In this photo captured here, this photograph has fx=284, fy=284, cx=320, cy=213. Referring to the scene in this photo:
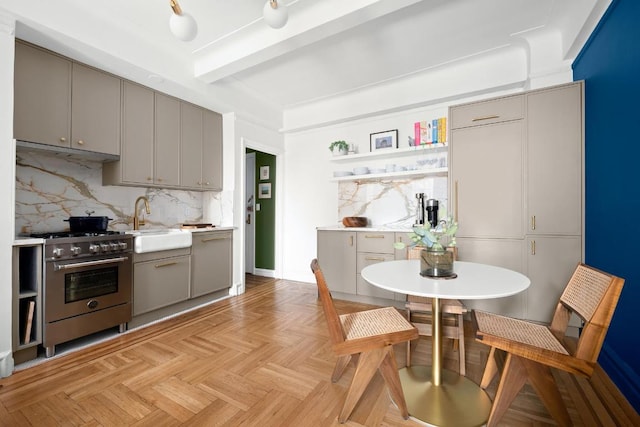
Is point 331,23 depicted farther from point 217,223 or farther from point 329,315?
point 217,223

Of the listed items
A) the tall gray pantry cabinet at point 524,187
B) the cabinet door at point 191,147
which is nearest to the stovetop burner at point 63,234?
the cabinet door at point 191,147

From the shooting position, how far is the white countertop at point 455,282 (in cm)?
134

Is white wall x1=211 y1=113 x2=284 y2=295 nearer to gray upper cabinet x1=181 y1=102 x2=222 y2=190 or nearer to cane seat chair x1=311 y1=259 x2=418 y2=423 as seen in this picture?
gray upper cabinet x1=181 y1=102 x2=222 y2=190

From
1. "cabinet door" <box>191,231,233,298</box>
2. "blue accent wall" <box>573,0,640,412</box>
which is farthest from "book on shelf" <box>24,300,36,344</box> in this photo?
"blue accent wall" <box>573,0,640,412</box>

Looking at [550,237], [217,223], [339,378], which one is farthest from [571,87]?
[217,223]

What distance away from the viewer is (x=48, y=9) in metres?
2.20

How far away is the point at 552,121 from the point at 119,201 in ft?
15.0

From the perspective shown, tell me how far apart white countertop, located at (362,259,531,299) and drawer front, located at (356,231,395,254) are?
1465mm

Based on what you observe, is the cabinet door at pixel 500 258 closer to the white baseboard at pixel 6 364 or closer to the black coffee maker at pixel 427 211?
the black coffee maker at pixel 427 211

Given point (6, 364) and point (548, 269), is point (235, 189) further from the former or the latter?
point (548, 269)

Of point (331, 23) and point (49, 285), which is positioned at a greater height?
point (331, 23)

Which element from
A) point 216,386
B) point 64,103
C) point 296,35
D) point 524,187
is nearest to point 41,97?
point 64,103

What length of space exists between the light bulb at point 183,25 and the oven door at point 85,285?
1.98 metres

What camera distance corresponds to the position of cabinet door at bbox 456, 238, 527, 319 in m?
2.77
